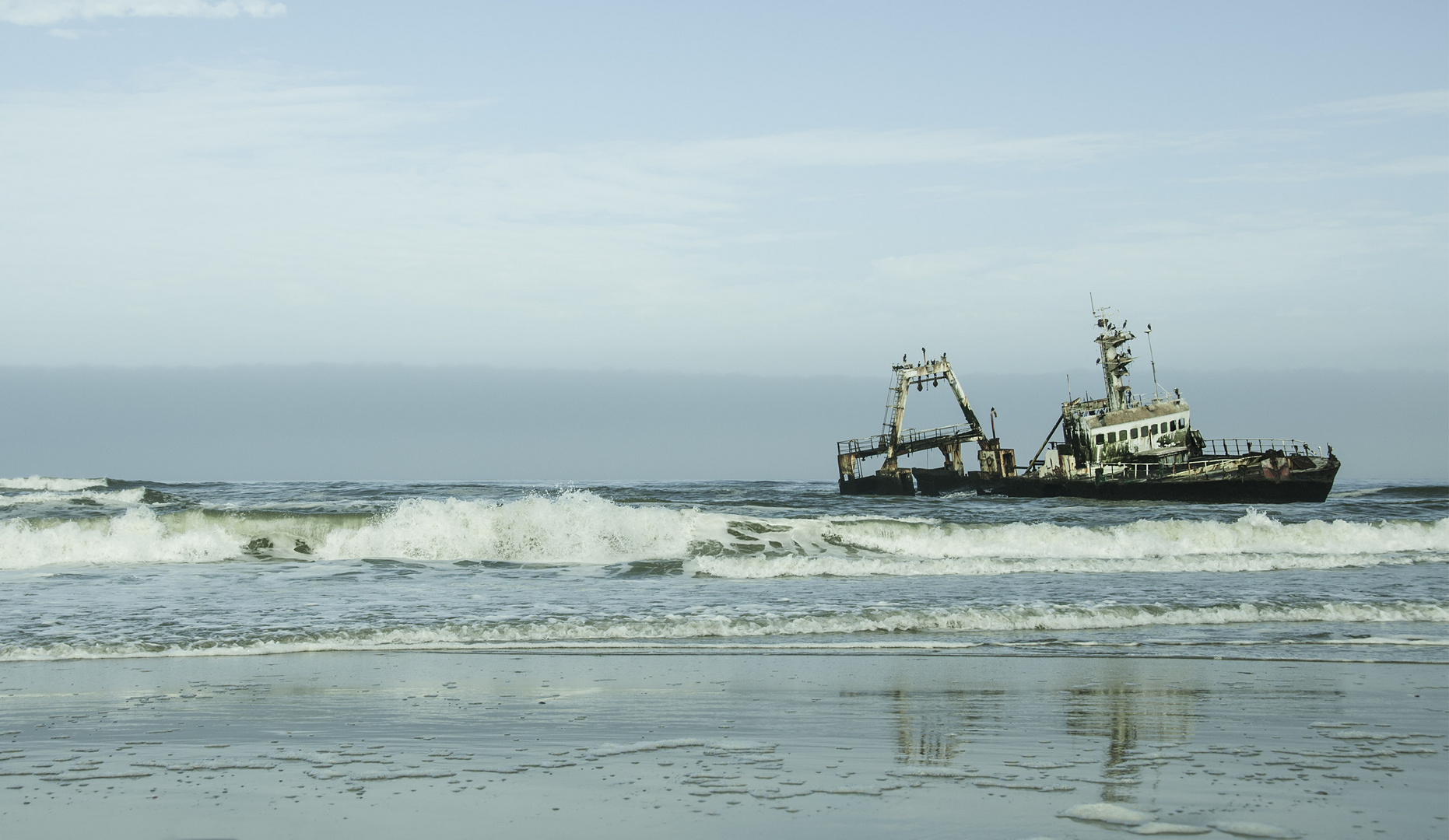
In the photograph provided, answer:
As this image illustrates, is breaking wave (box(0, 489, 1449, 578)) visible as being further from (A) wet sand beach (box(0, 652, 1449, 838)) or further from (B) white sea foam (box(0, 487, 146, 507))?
(B) white sea foam (box(0, 487, 146, 507))

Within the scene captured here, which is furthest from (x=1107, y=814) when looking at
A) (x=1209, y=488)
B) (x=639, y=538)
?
(x=1209, y=488)

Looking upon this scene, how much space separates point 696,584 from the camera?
A: 606 inches

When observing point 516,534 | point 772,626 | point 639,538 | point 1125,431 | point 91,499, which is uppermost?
point 1125,431

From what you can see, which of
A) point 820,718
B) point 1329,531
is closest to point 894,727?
point 820,718

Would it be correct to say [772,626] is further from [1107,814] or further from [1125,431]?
[1125,431]

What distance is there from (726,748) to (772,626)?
5.14 m

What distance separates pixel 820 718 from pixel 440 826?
9.52 ft

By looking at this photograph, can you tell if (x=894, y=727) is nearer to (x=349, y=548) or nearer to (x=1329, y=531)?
(x=349, y=548)

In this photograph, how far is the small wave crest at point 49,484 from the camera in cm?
4759

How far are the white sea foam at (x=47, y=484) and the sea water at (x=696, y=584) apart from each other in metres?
19.7

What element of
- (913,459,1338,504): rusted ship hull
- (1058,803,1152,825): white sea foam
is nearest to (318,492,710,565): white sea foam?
(1058,803,1152,825): white sea foam

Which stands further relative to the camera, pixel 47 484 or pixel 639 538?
pixel 47 484

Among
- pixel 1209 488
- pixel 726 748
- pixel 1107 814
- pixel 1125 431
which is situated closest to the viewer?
pixel 1107 814

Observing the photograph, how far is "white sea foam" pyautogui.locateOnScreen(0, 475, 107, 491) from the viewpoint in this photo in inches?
1877
